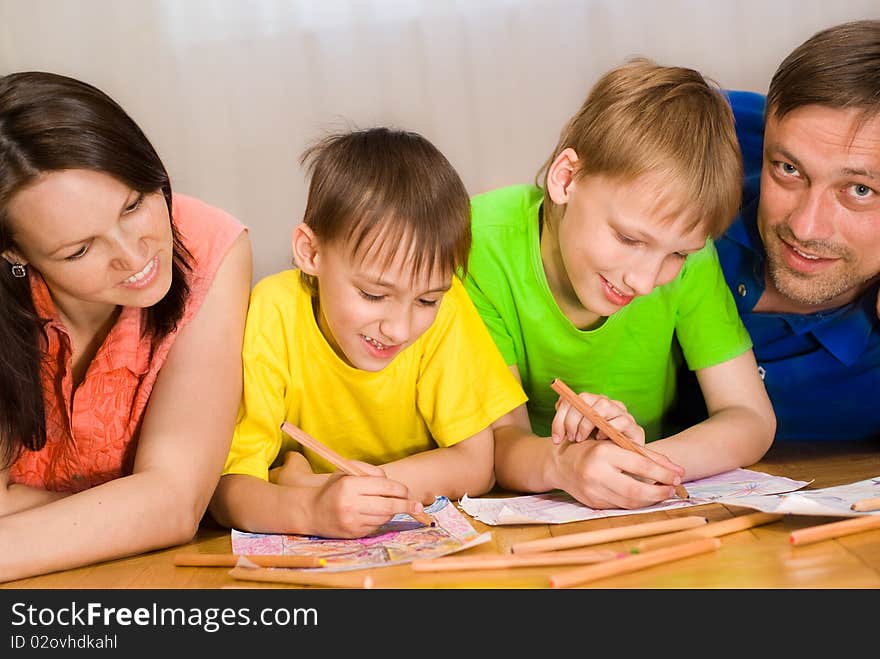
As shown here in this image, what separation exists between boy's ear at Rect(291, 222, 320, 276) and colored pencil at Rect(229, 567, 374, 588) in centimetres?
40


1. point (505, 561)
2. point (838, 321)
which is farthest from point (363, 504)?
point (838, 321)

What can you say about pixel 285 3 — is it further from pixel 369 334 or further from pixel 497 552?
pixel 497 552

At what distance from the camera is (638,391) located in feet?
5.07

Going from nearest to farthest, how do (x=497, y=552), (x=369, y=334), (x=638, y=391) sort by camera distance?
(x=497, y=552) → (x=369, y=334) → (x=638, y=391)

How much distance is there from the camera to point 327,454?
1134 millimetres

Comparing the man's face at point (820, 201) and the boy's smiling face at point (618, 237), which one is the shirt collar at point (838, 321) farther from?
the boy's smiling face at point (618, 237)

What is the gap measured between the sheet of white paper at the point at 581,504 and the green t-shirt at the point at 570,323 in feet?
0.67

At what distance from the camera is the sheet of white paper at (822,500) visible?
1087 millimetres

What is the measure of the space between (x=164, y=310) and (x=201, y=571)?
1.18 feet

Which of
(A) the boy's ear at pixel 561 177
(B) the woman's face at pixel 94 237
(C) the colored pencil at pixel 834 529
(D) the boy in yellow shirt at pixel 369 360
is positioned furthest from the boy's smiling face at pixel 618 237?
(B) the woman's face at pixel 94 237

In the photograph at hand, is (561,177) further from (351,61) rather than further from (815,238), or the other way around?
(351,61)

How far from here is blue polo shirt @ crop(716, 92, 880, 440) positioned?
1.57 metres

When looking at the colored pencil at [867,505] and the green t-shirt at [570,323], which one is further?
the green t-shirt at [570,323]
